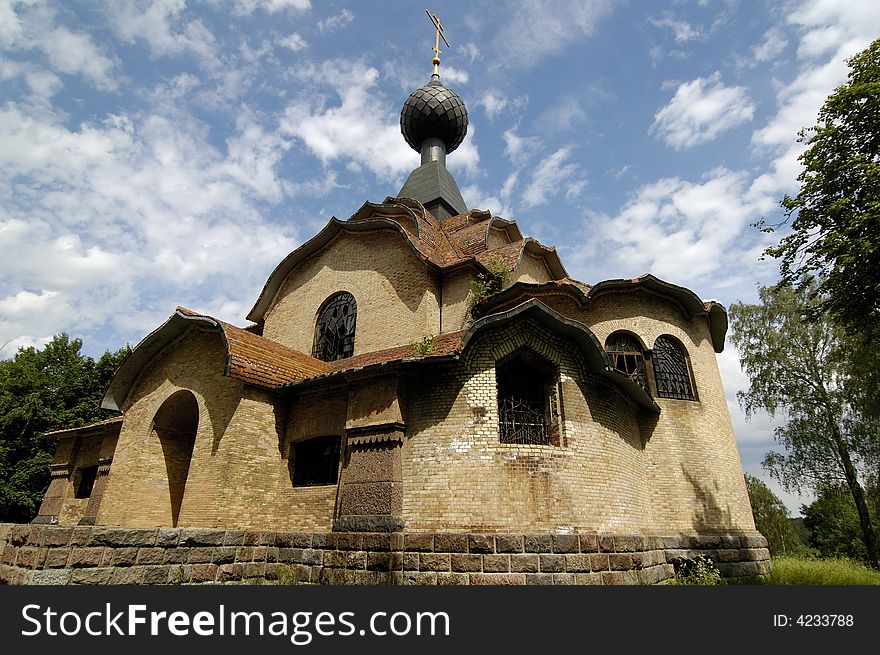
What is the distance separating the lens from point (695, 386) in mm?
10805

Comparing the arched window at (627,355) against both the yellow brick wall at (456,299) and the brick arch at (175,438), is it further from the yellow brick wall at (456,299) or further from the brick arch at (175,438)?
the brick arch at (175,438)

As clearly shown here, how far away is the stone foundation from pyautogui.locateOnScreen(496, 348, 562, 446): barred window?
5.29 ft

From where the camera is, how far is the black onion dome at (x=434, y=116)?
63.0 ft

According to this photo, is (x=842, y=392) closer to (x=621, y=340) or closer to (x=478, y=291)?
(x=621, y=340)

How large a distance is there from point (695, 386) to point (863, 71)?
263 inches

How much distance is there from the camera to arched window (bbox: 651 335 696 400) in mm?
10641

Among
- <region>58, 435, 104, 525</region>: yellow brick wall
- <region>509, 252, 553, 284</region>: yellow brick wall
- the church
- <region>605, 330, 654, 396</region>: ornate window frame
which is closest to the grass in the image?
the church

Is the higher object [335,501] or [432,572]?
[335,501]

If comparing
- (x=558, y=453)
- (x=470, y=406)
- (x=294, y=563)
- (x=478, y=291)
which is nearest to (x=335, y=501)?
(x=294, y=563)

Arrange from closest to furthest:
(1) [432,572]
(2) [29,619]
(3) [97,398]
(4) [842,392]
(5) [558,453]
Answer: (2) [29,619], (1) [432,572], (5) [558,453], (4) [842,392], (3) [97,398]

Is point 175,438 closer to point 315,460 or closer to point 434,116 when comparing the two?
point 315,460

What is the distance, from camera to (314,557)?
25.1 ft

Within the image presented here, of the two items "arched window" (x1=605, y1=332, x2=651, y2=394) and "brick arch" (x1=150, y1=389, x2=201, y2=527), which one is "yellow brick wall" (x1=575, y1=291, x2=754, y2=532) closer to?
"arched window" (x1=605, y1=332, x2=651, y2=394)

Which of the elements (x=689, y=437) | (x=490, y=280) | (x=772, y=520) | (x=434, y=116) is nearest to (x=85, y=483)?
(x=490, y=280)
